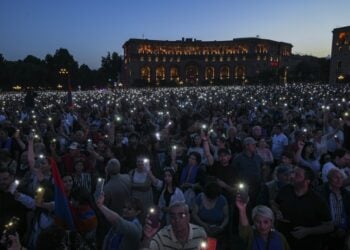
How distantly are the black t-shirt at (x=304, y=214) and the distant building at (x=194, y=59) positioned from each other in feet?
444

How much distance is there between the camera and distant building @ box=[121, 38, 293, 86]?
14250 centimetres

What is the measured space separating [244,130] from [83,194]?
867 cm

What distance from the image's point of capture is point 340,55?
9081 cm

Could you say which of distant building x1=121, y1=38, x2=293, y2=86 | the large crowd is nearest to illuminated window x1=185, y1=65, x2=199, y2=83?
distant building x1=121, y1=38, x2=293, y2=86

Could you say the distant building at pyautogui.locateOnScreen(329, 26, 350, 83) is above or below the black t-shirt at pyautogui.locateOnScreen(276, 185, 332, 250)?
above

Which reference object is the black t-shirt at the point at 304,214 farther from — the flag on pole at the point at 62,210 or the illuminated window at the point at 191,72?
the illuminated window at the point at 191,72

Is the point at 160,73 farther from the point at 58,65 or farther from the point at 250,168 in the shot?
the point at 250,168

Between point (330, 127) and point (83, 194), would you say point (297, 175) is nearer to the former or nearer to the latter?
point (83, 194)

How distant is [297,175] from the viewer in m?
5.11

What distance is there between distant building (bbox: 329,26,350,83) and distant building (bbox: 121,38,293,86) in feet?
156

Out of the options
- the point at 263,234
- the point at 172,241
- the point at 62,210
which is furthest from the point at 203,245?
the point at 62,210

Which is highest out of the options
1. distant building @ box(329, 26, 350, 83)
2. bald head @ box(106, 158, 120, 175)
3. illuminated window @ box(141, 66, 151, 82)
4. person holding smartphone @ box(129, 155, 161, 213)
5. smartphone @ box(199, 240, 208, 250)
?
distant building @ box(329, 26, 350, 83)

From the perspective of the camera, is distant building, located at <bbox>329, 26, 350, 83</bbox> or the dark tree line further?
the dark tree line

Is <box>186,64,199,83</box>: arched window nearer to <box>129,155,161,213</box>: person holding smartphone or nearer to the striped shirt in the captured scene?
<box>129,155,161,213</box>: person holding smartphone
